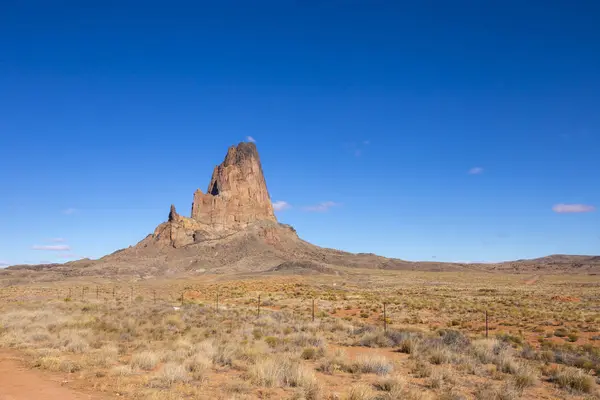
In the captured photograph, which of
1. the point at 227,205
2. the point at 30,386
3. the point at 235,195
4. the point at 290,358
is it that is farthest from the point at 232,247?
the point at 30,386

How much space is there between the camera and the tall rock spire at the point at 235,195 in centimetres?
16425

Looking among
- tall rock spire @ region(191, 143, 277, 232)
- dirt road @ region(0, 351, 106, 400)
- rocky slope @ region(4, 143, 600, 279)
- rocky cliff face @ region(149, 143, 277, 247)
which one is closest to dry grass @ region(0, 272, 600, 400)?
dirt road @ region(0, 351, 106, 400)

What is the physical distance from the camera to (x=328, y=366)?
13188mm

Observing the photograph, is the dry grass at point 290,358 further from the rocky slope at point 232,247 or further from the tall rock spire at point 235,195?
the tall rock spire at point 235,195

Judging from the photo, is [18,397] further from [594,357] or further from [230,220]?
[230,220]

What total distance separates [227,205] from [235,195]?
7345mm

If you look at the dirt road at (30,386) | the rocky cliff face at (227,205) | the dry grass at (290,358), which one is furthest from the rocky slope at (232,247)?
the dirt road at (30,386)

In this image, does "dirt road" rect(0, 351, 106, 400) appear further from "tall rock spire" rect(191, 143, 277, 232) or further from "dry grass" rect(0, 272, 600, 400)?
"tall rock spire" rect(191, 143, 277, 232)

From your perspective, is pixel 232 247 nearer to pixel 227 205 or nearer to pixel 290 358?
pixel 227 205

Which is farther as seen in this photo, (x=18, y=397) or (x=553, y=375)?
(x=553, y=375)

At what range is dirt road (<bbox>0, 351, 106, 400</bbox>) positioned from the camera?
9.89m

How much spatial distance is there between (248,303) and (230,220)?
425 feet

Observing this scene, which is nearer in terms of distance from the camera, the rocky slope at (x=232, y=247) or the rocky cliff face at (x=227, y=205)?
the rocky slope at (x=232, y=247)

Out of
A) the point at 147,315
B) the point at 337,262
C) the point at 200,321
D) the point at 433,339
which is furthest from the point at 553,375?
the point at 337,262
